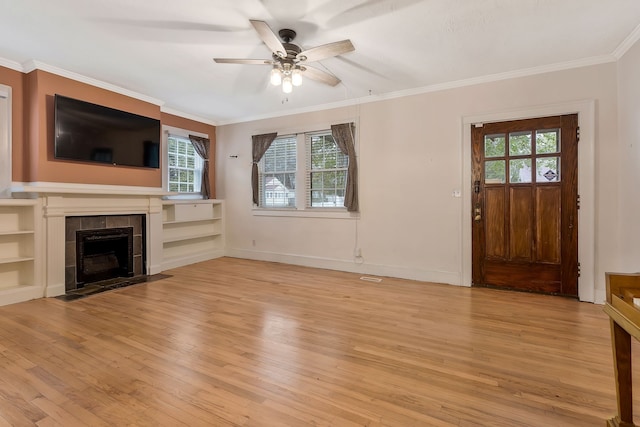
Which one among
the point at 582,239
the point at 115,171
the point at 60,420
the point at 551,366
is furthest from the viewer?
the point at 115,171

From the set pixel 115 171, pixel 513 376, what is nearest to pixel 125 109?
pixel 115 171

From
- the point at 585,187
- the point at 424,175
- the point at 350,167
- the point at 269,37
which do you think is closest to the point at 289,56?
the point at 269,37

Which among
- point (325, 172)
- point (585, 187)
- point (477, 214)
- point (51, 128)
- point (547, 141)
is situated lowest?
point (477, 214)

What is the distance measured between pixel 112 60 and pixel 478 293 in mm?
5322

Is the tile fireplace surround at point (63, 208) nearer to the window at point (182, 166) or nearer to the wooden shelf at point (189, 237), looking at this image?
the wooden shelf at point (189, 237)

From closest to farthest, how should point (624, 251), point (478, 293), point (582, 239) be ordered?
point (624, 251) < point (582, 239) < point (478, 293)

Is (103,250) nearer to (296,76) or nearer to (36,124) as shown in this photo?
(36,124)

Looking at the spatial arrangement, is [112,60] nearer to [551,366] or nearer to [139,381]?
[139,381]

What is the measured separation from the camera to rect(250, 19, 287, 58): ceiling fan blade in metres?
2.33

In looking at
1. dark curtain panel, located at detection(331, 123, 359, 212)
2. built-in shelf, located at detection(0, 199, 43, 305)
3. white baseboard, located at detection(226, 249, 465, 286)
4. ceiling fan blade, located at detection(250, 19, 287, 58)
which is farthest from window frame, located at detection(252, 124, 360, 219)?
built-in shelf, located at detection(0, 199, 43, 305)

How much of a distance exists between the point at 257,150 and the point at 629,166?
5.26 metres

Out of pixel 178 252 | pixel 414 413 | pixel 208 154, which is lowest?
pixel 414 413

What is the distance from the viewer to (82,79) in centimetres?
409

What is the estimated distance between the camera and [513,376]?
2025 millimetres
